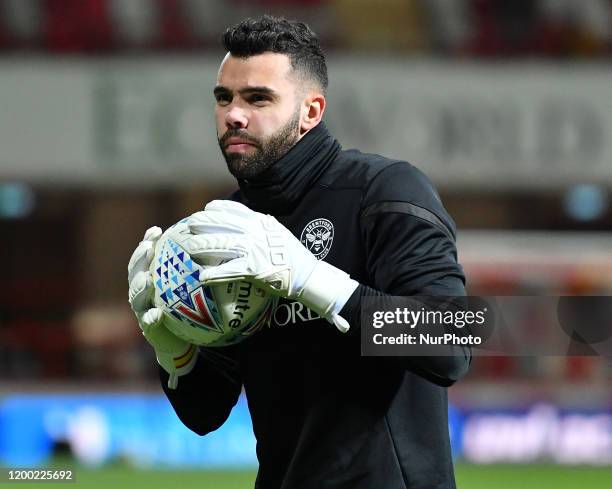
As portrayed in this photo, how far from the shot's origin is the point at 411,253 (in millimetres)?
2824

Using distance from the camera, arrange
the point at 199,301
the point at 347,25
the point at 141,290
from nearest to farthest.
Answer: the point at 199,301, the point at 141,290, the point at 347,25

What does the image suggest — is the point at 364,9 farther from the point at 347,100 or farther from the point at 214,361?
the point at 214,361

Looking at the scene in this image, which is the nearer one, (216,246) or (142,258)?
(216,246)

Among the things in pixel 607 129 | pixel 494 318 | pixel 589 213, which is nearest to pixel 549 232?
pixel 589 213

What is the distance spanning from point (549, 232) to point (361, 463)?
15419mm

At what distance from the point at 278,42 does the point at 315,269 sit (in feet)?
1.88

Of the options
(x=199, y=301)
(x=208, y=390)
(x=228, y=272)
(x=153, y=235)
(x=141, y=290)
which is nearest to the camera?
(x=228, y=272)

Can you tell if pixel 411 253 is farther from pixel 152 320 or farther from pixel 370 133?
pixel 370 133

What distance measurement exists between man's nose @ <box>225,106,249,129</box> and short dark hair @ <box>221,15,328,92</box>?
14 cm

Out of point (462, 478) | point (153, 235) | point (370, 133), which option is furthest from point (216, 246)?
point (370, 133)

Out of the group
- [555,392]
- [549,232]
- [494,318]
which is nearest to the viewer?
[494,318]

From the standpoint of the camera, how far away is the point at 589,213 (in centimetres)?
1819

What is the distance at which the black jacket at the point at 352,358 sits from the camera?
112 inches

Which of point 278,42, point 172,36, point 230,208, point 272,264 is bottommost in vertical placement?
point 272,264
